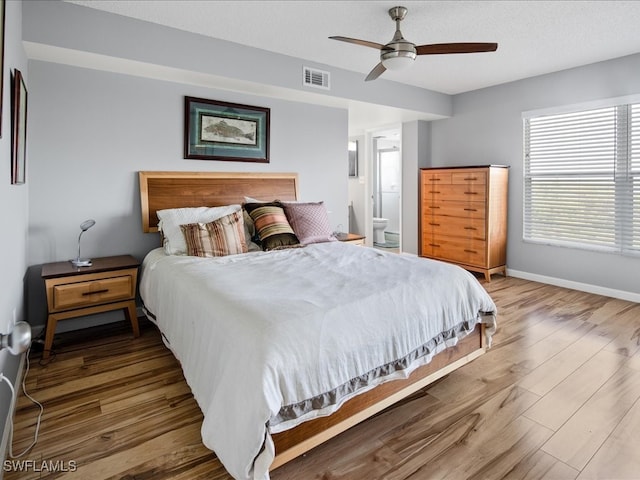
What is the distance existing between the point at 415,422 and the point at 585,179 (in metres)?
3.75

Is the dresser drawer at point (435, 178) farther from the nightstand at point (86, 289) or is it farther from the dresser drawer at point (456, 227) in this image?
the nightstand at point (86, 289)

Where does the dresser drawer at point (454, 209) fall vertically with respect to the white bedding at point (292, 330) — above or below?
above

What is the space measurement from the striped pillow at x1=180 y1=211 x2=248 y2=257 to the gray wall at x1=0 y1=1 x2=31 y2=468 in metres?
1.06

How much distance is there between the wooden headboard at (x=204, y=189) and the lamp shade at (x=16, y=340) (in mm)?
2568

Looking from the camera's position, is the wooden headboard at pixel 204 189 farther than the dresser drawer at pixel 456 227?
No

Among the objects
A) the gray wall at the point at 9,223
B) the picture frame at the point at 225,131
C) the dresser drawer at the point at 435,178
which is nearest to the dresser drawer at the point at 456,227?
the dresser drawer at the point at 435,178

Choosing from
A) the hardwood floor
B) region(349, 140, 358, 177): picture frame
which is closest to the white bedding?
the hardwood floor

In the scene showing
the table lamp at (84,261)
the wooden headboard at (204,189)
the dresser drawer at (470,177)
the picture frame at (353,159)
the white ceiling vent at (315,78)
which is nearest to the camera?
the table lamp at (84,261)

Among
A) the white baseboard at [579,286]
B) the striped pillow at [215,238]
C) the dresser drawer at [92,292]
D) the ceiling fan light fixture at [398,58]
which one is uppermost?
the ceiling fan light fixture at [398,58]

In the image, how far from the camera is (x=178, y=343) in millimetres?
2182

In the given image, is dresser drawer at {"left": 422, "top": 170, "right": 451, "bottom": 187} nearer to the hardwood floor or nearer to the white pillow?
the hardwood floor

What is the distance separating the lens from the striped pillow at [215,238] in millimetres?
2990

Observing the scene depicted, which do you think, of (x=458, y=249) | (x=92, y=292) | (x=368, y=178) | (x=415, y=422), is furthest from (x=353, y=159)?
(x=415, y=422)

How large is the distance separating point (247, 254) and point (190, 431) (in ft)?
4.67
